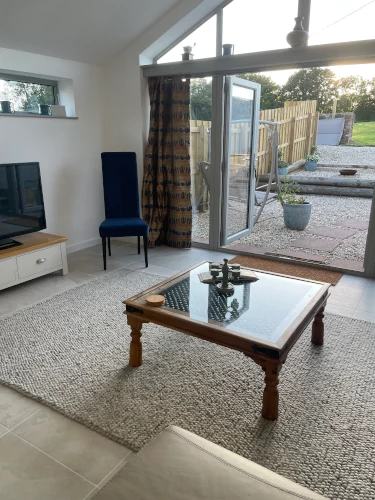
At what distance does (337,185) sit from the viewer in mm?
6879

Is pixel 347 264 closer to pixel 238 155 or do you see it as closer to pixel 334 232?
pixel 334 232

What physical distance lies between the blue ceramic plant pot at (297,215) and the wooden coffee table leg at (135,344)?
354cm

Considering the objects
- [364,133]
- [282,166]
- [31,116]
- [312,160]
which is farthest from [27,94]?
[312,160]

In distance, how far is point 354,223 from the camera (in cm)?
546

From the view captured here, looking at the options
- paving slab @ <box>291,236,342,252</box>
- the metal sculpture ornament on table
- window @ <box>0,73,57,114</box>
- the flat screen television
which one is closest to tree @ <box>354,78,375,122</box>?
paving slab @ <box>291,236,342,252</box>

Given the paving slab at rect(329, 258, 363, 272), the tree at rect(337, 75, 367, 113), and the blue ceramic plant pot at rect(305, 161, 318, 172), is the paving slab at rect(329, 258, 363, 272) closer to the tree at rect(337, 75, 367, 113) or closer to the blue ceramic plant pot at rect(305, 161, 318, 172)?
the tree at rect(337, 75, 367, 113)

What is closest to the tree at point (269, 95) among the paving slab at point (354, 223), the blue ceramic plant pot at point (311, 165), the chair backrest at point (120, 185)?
the blue ceramic plant pot at point (311, 165)

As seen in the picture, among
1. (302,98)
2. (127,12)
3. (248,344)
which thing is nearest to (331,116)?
(302,98)

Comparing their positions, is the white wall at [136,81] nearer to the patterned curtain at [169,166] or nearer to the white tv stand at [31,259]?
the patterned curtain at [169,166]

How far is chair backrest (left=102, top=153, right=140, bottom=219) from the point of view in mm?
3891

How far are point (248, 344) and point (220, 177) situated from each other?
2665 mm

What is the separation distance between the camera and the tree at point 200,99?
12.9 ft

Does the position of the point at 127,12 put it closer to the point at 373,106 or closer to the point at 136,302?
the point at 136,302

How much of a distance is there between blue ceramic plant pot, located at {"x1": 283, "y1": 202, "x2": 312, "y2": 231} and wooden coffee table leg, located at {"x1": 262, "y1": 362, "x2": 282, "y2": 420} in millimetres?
3671
